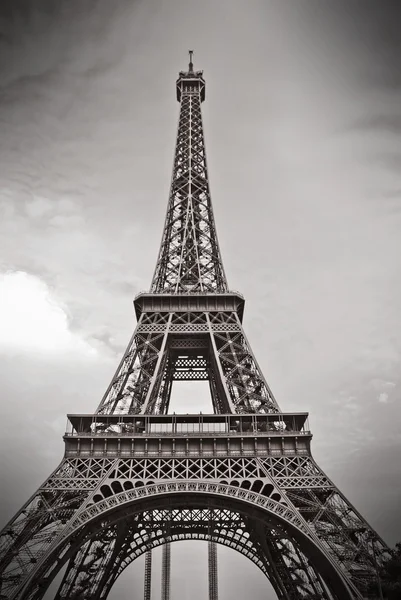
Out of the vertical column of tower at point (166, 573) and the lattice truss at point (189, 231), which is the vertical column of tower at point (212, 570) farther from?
the lattice truss at point (189, 231)

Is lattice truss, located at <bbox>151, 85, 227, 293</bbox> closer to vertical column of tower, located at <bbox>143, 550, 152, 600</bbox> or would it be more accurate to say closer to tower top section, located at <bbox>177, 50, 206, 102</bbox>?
tower top section, located at <bbox>177, 50, 206, 102</bbox>

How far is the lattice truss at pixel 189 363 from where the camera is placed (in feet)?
104

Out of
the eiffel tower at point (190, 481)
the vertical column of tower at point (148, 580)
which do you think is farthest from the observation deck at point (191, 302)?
the vertical column of tower at point (148, 580)

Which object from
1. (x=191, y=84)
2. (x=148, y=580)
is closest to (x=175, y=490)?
(x=148, y=580)

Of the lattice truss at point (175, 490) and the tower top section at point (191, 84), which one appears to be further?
the tower top section at point (191, 84)

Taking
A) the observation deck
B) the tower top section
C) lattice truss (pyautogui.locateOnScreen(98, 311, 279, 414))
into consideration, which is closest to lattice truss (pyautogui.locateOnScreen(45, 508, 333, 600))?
lattice truss (pyautogui.locateOnScreen(98, 311, 279, 414))

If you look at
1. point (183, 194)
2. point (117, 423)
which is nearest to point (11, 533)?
point (117, 423)

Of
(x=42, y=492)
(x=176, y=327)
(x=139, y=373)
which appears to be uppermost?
(x=176, y=327)

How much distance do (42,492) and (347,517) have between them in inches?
597

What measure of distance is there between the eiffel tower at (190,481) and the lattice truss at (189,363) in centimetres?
11

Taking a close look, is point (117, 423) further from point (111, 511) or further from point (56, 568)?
point (56, 568)

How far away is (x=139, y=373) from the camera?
34156 mm

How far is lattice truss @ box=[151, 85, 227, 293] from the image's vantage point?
4175 centimetres

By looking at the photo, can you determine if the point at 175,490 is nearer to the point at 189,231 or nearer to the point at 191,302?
the point at 191,302
